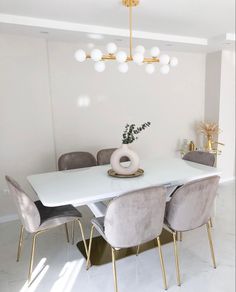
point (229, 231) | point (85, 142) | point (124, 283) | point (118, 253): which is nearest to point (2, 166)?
point (85, 142)

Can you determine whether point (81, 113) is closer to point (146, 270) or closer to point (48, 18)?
point (48, 18)

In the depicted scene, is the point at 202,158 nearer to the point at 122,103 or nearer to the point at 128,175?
the point at 128,175

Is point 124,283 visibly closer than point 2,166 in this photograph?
Yes

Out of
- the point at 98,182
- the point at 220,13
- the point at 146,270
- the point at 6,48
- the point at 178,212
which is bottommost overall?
the point at 146,270

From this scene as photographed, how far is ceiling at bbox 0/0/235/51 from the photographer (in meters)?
2.34

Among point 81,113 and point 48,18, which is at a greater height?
point 48,18

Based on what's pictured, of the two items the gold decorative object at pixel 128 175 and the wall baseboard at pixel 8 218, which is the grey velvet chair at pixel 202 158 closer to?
the gold decorative object at pixel 128 175

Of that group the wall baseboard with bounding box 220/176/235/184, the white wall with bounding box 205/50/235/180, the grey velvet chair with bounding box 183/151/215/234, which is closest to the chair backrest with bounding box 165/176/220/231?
the grey velvet chair with bounding box 183/151/215/234

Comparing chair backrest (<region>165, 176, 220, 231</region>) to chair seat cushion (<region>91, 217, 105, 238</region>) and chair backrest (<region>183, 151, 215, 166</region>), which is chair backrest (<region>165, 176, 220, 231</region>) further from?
chair backrest (<region>183, 151, 215, 166</region>)

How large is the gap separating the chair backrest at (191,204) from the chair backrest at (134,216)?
0.51 feet

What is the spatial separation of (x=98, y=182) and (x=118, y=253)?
0.75m

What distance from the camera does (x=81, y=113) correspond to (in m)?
3.58

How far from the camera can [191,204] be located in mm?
1978

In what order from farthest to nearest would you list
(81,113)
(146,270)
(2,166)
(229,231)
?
(81,113) → (2,166) → (229,231) → (146,270)
